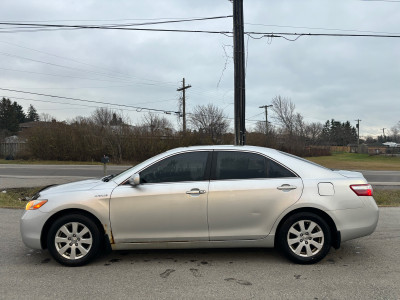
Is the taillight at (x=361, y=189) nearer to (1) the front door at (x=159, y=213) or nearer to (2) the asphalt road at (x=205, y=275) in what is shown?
(2) the asphalt road at (x=205, y=275)

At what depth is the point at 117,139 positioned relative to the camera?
31.9m

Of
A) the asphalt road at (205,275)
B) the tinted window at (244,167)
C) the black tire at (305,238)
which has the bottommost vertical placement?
the asphalt road at (205,275)

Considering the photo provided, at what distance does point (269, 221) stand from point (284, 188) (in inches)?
18.8

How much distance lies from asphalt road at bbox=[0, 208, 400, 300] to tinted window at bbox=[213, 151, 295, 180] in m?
1.17

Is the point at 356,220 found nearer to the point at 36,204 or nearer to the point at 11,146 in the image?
the point at 36,204

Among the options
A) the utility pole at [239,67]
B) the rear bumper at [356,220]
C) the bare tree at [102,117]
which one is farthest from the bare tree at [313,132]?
the rear bumper at [356,220]

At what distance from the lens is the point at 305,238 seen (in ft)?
13.4

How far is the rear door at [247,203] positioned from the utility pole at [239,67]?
6889 millimetres

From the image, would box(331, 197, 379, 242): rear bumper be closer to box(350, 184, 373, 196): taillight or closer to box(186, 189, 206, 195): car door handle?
box(350, 184, 373, 196): taillight

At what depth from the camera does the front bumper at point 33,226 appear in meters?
4.01

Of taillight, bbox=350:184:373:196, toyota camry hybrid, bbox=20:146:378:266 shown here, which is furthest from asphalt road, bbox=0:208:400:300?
taillight, bbox=350:184:373:196

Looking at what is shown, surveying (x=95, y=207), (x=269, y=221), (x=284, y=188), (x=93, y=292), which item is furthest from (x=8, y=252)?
(x=284, y=188)

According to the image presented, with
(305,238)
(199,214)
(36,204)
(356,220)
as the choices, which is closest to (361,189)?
(356,220)

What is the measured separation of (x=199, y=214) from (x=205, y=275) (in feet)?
2.43
